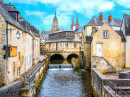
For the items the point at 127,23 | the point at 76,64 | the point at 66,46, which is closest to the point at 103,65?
the point at 127,23

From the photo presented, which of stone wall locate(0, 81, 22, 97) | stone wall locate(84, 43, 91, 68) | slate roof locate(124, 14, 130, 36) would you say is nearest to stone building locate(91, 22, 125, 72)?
slate roof locate(124, 14, 130, 36)

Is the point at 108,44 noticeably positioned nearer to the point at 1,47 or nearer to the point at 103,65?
the point at 103,65

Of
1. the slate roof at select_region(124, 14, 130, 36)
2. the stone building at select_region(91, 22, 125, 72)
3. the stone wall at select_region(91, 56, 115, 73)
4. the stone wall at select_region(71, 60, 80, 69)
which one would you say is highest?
the slate roof at select_region(124, 14, 130, 36)

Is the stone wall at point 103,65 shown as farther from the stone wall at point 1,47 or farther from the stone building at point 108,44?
the stone wall at point 1,47

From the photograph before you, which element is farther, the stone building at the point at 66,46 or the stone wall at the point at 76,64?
the stone building at the point at 66,46

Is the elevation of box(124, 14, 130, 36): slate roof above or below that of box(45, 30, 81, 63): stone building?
above

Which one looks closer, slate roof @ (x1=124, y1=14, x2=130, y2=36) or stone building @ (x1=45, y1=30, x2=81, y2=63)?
slate roof @ (x1=124, y1=14, x2=130, y2=36)

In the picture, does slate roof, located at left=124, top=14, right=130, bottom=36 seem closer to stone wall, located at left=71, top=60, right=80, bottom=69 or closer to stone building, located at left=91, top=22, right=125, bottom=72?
stone building, located at left=91, top=22, right=125, bottom=72

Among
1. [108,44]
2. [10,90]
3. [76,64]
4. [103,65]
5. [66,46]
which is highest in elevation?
[66,46]

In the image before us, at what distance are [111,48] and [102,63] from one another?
480 centimetres

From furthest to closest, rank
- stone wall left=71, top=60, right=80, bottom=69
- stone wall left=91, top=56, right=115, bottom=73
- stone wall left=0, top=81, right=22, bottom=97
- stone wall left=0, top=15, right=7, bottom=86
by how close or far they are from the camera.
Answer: stone wall left=71, top=60, right=80, bottom=69, stone wall left=91, top=56, right=115, bottom=73, stone wall left=0, top=15, right=7, bottom=86, stone wall left=0, top=81, right=22, bottom=97

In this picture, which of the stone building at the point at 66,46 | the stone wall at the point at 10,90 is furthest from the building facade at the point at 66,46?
the stone wall at the point at 10,90

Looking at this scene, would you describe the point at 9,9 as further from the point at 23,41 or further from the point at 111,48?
the point at 111,48

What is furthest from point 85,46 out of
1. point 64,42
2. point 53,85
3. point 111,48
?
point 64,42
